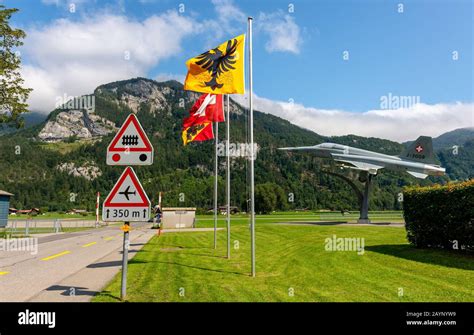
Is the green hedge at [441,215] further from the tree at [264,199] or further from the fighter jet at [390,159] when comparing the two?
the tree at [264,199]

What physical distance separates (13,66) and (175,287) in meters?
24.1

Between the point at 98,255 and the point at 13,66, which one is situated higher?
the point at 13,66

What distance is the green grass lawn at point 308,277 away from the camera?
802 centimetres

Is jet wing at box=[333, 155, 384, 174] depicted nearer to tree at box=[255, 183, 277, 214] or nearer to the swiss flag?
the swiss flag

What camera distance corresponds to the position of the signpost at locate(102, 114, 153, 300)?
296 inches

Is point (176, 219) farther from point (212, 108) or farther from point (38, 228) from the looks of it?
point (212, 108)

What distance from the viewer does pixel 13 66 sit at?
26188mm

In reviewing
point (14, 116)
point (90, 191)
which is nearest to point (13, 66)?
point (14, 116)

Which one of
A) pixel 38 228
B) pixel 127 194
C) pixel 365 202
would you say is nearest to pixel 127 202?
pixel 127 194

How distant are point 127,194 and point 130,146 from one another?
0.98 metres

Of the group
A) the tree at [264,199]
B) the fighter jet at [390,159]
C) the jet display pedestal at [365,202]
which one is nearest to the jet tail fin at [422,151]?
the fighter jet at [390,159]
